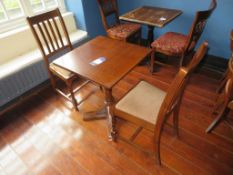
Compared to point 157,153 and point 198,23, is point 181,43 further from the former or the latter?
point 157,153

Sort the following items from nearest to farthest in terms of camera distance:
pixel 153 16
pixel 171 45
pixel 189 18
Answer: pixel 171 45, pixel 153 16, pixel 189 18

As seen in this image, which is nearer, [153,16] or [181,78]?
[181,78]

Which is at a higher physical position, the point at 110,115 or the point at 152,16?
the point at 152,16

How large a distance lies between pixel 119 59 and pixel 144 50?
10.4 inches

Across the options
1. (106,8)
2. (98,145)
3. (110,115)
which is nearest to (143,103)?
(110,115)

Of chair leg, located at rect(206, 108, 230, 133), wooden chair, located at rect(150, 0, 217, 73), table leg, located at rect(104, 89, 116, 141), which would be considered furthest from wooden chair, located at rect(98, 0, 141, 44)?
chair leg, located at rect(206, 108, 230, 133)

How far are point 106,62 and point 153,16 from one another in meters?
1.25

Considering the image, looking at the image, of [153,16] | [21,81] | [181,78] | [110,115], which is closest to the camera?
[181,78]

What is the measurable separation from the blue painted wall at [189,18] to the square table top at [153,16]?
203 mm

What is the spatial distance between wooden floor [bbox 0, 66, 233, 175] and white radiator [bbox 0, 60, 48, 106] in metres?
0.22

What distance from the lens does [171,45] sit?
2.22m

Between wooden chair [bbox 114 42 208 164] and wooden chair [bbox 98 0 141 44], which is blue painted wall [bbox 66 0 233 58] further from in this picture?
wooden chair [bbox 114 42 208 164]

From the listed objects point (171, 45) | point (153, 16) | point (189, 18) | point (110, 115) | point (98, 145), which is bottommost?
point (98, 145)

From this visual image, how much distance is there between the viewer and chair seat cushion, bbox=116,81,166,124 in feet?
4.38
